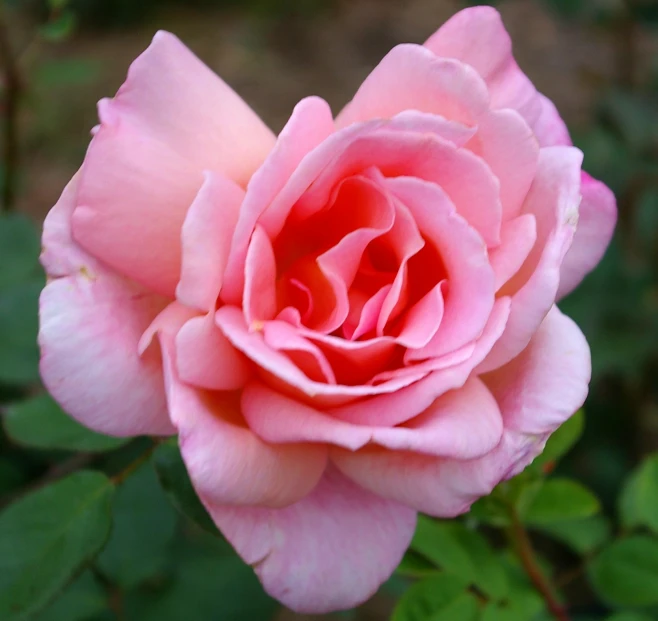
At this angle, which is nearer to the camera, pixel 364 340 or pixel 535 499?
pixel 364 340

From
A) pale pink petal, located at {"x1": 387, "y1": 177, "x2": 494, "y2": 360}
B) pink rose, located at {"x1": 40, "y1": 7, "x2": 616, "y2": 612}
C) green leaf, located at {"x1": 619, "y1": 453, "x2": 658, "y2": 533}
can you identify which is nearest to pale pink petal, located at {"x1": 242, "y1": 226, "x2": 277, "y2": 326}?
pink rose, located at {"x1": 40, "y1": 7, "x2": 616, "y2": 612}

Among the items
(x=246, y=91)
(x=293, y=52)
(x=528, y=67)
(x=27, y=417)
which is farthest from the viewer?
(x=293, y=52)

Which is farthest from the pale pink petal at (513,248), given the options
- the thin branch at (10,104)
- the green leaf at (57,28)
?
the thin branch at (10,104)

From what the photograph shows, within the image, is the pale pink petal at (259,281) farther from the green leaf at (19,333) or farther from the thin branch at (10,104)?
the thin branch at (10,104)

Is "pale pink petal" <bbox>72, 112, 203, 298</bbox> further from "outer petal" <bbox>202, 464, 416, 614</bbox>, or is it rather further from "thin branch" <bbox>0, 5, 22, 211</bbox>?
"thin branch" <bbox>0, 5, 22, 211</bbox>

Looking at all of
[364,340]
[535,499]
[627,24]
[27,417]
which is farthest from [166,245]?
[627,24]

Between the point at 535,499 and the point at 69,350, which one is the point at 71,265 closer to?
the point at 69,350

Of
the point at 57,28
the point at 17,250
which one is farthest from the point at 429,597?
the point at 57,28
